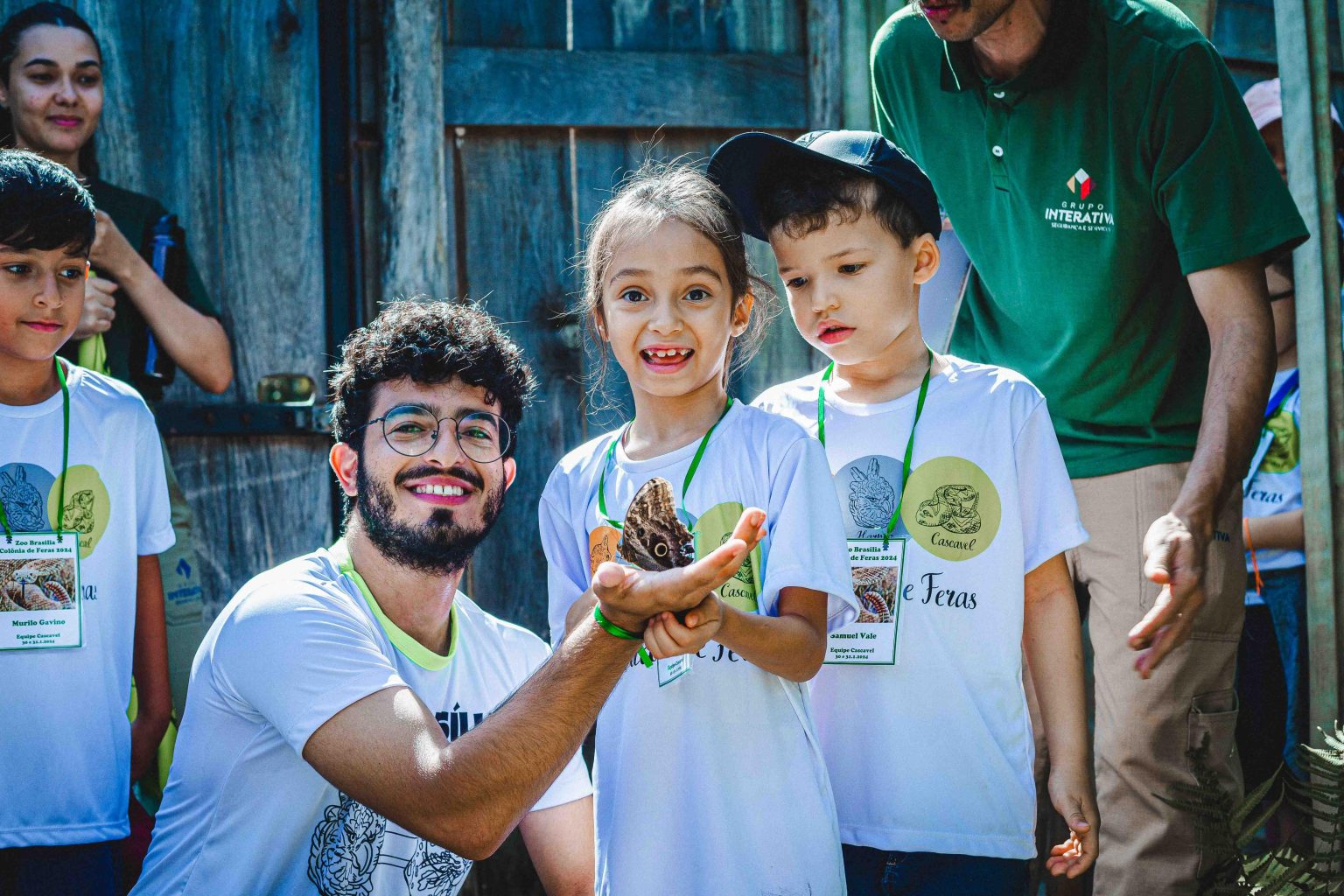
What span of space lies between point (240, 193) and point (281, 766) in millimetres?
2252

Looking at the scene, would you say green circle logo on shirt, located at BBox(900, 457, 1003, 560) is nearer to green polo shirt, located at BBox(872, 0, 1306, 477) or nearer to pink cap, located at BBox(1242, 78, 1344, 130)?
green polo shirt, located at BBox(872, 0, 1306, 477)

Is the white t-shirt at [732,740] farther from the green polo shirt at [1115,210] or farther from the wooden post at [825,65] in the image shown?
the wooden post at [825,65]

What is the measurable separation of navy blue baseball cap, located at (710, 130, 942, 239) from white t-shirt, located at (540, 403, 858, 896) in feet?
1.75

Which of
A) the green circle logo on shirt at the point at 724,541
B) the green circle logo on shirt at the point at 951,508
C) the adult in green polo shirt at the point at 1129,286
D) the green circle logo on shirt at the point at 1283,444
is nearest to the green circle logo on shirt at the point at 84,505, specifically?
the green circle logo on shirt at the point at 724,541

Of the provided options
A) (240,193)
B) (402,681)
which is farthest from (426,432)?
(240,193)

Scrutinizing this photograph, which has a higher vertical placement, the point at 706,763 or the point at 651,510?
the point at 651,510

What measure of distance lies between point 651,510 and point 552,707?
0.33 m

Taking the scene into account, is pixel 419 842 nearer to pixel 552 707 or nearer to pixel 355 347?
pixel 552 707

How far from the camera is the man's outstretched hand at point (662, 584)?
1801 mm

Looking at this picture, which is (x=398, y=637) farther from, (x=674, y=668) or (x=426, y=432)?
(x=674, y=668)

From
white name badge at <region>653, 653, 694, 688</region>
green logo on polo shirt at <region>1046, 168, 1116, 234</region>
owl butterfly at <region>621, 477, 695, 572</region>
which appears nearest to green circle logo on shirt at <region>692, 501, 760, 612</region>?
white name badge at <region>653, 653, 694, 688</region>

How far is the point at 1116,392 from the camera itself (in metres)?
2.83

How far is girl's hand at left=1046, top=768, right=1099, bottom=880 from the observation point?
2332 millimetres

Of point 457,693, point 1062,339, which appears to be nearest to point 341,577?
point 457,693
